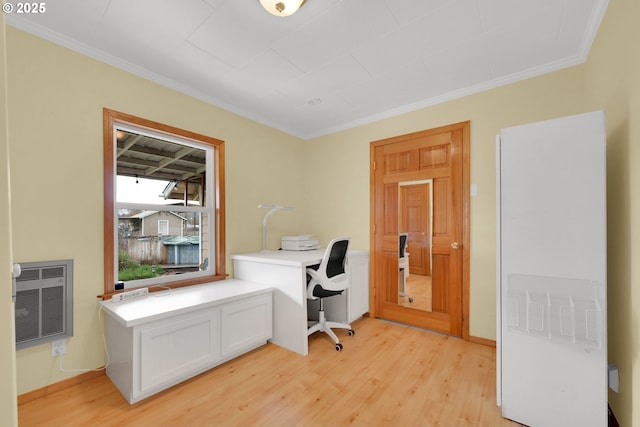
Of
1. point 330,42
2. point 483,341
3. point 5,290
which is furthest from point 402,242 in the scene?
point 5,290

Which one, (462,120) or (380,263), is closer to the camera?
(462,120)

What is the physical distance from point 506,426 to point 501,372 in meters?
0.28

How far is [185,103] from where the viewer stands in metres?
2.66

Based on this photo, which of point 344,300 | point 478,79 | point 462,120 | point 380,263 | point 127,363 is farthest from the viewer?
point 380,263

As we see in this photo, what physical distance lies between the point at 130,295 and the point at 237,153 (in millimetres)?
1765

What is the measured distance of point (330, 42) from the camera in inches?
78.5

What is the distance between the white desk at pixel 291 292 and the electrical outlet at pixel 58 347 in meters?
1.44

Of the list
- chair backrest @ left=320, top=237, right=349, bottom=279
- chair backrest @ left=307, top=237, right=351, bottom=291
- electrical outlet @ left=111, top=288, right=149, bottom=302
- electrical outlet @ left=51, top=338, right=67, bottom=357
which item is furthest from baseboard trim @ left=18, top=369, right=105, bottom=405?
chair backrest @ left=320, top=237, right=349, bottom=279

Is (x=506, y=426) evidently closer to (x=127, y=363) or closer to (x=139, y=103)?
(x=127, y=363)

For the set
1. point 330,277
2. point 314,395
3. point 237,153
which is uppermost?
point 237,153

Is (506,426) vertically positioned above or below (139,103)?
below

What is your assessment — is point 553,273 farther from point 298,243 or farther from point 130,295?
point 130,295

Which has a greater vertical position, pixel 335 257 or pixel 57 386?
pixel 335 257

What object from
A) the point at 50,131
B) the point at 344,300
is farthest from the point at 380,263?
the point at 50,131
